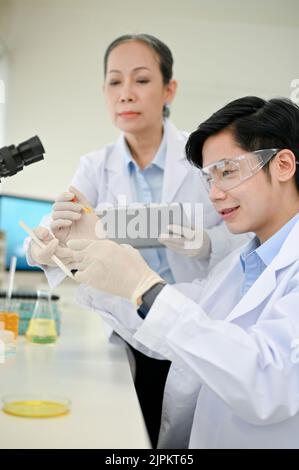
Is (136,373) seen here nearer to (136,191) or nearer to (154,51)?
(136,191)

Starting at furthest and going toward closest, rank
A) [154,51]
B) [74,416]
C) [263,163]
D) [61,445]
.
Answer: [154,51] < [263,163] < [74,416] < [61,445]

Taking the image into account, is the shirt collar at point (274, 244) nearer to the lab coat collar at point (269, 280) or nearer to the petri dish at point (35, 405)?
the lab coat collar at point (269, 280)

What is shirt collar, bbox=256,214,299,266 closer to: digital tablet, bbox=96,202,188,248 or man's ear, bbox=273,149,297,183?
man's ear, bbox=273,149,297,183

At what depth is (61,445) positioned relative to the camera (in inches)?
29.3

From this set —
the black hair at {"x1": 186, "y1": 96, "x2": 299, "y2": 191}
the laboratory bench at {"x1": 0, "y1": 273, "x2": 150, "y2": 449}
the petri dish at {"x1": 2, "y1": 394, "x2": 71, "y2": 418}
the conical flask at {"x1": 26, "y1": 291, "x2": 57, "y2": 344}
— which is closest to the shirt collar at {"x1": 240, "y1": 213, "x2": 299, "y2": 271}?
the black hair at {"x1": 186, "y1": 96, "x2": 299, "y2": 191}

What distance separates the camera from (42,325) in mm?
1667

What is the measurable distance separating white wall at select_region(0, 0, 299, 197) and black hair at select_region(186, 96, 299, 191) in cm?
43

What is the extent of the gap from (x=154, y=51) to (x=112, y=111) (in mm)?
268

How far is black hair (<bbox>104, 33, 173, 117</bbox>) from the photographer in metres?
1.83

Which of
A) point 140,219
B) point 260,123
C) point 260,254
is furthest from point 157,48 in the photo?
point 260,254

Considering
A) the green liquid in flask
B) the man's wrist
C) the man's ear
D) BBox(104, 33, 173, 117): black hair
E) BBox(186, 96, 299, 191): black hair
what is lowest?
the green liquid in flask

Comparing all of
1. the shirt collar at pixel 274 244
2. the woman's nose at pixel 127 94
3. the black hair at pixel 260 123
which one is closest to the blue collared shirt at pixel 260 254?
the shirt collar at pixel 274 244

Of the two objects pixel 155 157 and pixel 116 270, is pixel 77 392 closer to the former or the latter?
pixel 116 270

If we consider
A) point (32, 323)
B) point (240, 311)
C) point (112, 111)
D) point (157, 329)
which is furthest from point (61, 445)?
point (112, 111)
